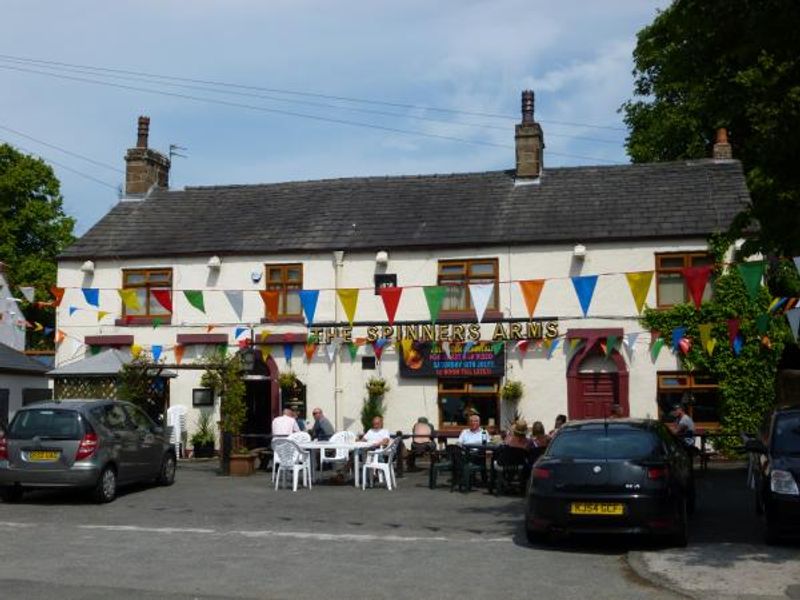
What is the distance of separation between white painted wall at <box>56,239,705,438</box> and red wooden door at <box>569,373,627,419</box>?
1.32 feet

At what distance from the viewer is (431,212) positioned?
25.5m

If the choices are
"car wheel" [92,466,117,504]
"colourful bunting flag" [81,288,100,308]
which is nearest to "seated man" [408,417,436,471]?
"car wheel" [92,466,117,504]

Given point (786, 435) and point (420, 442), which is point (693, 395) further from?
point (786, 435)

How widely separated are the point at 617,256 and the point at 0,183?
94.4 ft

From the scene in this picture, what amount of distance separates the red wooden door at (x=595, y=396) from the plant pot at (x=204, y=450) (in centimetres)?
942

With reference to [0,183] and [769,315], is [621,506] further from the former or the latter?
[0,183]

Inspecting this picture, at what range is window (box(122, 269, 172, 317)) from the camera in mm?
25797

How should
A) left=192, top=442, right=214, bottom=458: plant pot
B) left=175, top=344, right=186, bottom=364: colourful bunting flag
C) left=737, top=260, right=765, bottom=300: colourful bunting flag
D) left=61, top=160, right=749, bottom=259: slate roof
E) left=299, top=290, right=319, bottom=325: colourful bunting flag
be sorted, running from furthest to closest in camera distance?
left=175, top=344, right=186, bottom=364: colourful bunting flag, left=192, top=442, right=214, bottom=458: plant pot, left=61, top=160, right=749, bottom=259: slate roof, left=299, top=290, right=319, bottom=325: colourful bunting flag, left=737, top=260, right=765, bottom=300: colourful bunting flag

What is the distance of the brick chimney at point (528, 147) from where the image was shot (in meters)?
25.9

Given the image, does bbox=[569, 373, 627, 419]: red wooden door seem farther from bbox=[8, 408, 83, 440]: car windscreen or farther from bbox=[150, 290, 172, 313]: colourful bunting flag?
bbox=[8, 408, 83, 440]: car windscreen

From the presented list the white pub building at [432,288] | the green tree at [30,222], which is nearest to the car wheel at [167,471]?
the white pub building at [432,288]

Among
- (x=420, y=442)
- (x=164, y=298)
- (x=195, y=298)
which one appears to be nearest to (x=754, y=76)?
(x=420, y=442)

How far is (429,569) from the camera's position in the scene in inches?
363

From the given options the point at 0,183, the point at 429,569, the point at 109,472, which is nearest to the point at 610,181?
the point at 109,472
